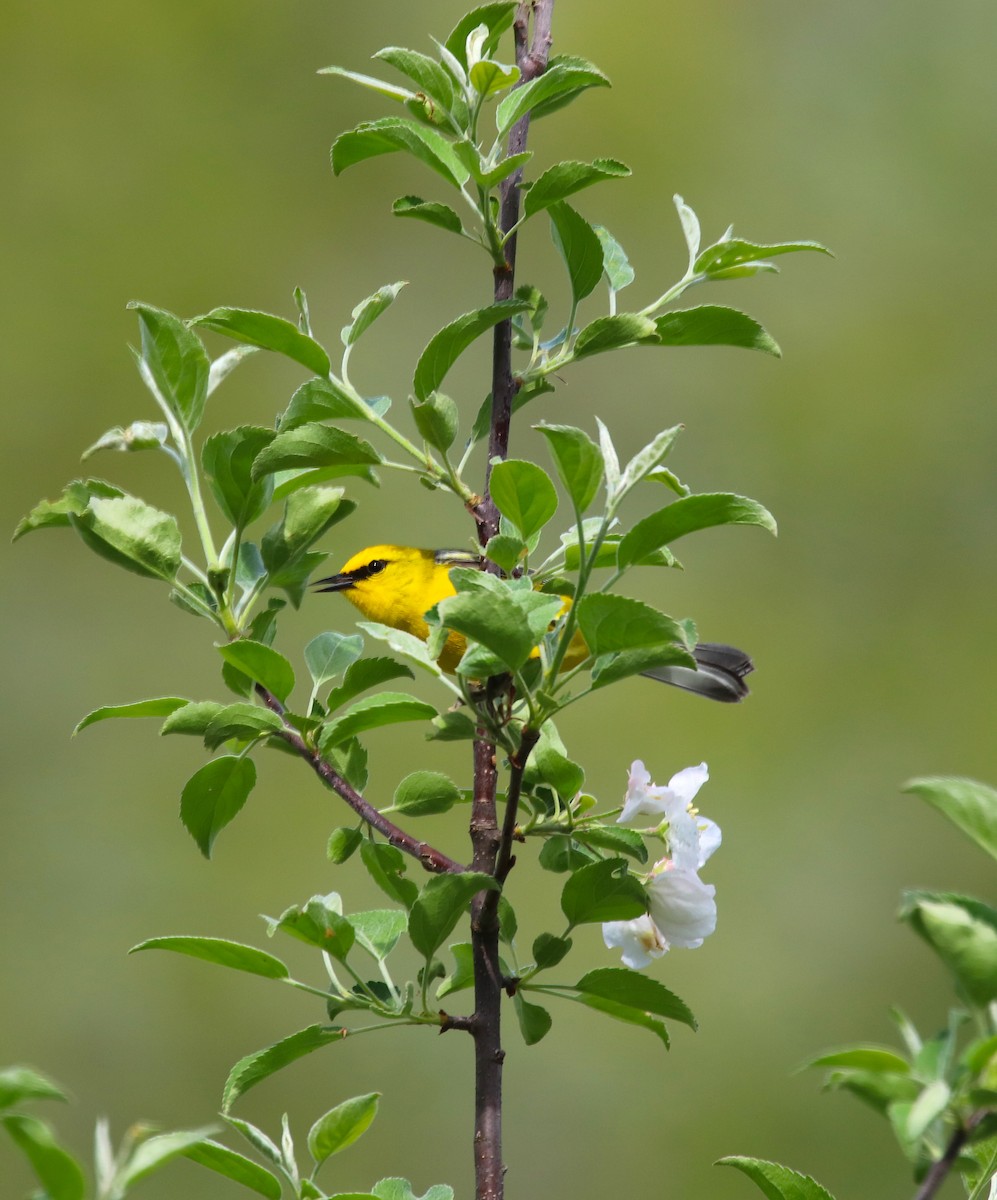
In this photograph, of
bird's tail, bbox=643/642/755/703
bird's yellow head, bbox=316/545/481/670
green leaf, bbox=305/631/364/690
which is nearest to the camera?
green leaf, bbox=305/631/364/690

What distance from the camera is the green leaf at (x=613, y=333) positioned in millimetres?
1376

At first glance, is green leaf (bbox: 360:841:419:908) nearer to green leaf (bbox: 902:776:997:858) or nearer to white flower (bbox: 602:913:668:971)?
white flower (bbox: 602:913:668:971)

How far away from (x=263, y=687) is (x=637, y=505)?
6.17 metres

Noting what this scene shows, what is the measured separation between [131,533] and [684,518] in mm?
583

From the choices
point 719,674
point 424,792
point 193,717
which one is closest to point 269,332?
point 193,717

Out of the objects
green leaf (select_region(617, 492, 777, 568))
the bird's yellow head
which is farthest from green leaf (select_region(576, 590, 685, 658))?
the bird's yellow head

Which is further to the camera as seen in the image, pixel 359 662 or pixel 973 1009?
pixel 359 662

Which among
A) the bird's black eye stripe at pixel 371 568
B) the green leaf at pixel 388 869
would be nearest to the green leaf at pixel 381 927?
the green leaf at pixel 388 869

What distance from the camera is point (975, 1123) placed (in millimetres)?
805

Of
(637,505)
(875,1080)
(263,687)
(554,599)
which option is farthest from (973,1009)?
(637,505)

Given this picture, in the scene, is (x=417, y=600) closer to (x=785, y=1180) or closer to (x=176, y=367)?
(x=176, y=367)

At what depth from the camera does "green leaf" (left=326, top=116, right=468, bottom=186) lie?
1334mm

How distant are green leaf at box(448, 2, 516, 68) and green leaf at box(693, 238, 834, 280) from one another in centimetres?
35

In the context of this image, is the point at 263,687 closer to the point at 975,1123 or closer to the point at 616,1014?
the point at 616,1014
